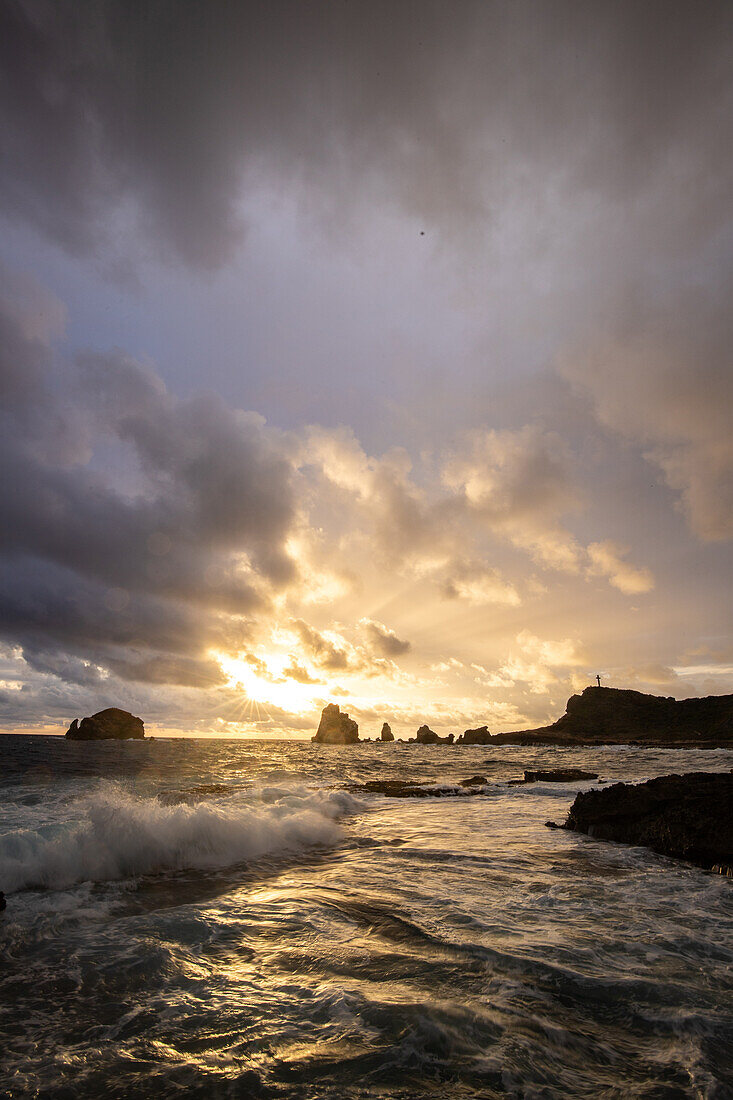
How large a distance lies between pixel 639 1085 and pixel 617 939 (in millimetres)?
3193

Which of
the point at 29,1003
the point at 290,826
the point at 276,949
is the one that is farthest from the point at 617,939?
the point at 290,826

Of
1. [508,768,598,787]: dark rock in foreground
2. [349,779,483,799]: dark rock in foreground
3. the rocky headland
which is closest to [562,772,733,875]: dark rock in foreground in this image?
[349,779,483,799]: dark rock in foreground

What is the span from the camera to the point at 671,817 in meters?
12.1

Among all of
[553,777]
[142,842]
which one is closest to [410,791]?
[553,777]

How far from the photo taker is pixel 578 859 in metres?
10.7

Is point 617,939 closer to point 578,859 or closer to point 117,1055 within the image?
point 578,859

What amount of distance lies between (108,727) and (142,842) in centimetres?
14074

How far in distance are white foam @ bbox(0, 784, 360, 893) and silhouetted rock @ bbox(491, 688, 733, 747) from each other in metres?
93.9

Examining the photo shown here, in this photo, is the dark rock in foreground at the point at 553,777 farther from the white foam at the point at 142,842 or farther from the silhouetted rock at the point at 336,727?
the silhouetted rock at the point at 336,727

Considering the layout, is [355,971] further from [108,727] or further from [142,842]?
[108,727]

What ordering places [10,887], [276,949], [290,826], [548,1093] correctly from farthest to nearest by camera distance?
[290,826] → [10,887] → [276,949] → [548,1093]

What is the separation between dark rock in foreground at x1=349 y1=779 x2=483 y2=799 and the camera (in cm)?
2406

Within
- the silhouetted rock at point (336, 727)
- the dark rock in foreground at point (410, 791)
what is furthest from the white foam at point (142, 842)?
the silhouetted rock at point (336, 727)

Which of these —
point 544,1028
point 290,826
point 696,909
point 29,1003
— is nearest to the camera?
point 544,1028
